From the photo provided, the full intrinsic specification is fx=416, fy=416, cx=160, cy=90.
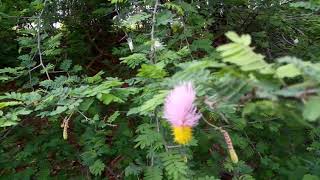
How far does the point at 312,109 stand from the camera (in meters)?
0.79

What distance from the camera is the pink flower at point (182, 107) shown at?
993 mm

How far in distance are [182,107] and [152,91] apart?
2.56 ft

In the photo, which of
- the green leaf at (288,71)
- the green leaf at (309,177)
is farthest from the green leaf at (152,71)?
the green leaf at (309,177)

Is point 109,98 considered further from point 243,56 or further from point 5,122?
point 243,56

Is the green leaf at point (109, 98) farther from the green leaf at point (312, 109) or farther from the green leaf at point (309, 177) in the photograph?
the green leaf at point (309, 177)

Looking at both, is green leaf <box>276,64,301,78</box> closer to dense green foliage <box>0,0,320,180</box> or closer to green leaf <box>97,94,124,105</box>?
dense green foliage <box>0,0,320,180</box>

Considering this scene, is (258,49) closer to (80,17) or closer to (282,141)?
(282,141)

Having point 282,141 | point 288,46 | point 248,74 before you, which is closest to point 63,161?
point 282,141

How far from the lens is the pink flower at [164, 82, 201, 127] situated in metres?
0.99

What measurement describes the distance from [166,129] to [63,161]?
4.53 feet

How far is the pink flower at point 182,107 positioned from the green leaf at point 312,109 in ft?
0.92

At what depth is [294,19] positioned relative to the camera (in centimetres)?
356

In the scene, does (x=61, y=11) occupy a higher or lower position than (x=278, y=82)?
lower

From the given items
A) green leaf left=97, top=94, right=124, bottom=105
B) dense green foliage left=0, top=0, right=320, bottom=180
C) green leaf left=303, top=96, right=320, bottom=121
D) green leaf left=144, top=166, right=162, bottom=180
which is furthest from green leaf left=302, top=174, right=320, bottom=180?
green leaf left=303, top=96, right=320, bottom=121
